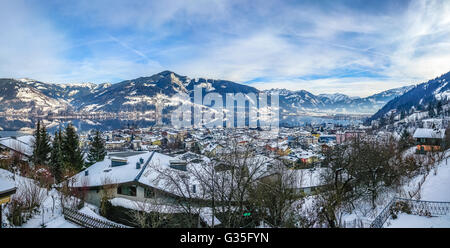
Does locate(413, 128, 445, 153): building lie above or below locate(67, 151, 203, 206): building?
above

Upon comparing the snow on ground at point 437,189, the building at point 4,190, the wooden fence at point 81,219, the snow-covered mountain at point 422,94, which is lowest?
the wooden fence at point 81,219

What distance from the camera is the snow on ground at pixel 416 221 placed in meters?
5.09

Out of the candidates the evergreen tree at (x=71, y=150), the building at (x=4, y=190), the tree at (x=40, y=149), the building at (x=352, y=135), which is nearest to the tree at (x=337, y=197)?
the building at (x=352, y=135)

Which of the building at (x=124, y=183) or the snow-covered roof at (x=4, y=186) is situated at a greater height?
the snow-covered roof at (x=4, y=186)

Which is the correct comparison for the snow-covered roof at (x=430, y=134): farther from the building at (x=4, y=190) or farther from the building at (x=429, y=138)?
the building at (x=4, y=190)

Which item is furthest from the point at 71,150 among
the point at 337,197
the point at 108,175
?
the point at 337,197

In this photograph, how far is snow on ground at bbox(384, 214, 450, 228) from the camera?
16.7 feet

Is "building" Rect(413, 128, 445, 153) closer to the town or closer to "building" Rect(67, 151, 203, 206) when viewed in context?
the town

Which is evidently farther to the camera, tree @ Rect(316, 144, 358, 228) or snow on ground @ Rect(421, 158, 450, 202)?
snow on ground @ Rect(421, 158, 450, 202)

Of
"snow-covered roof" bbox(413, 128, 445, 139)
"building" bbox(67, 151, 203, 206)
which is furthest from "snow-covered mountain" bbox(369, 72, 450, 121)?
"building" bbox(67, 151, 203, 206)

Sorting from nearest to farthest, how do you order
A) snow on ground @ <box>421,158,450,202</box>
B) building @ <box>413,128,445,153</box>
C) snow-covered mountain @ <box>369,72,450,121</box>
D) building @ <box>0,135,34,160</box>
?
snow on ground @ <box>421,158,450,202</box>
building @ <box>0,135,34,160</box>
building @ <box>413,128,445,153</box>
snow-covered mountain @ <box>369,72,450,121</box>
